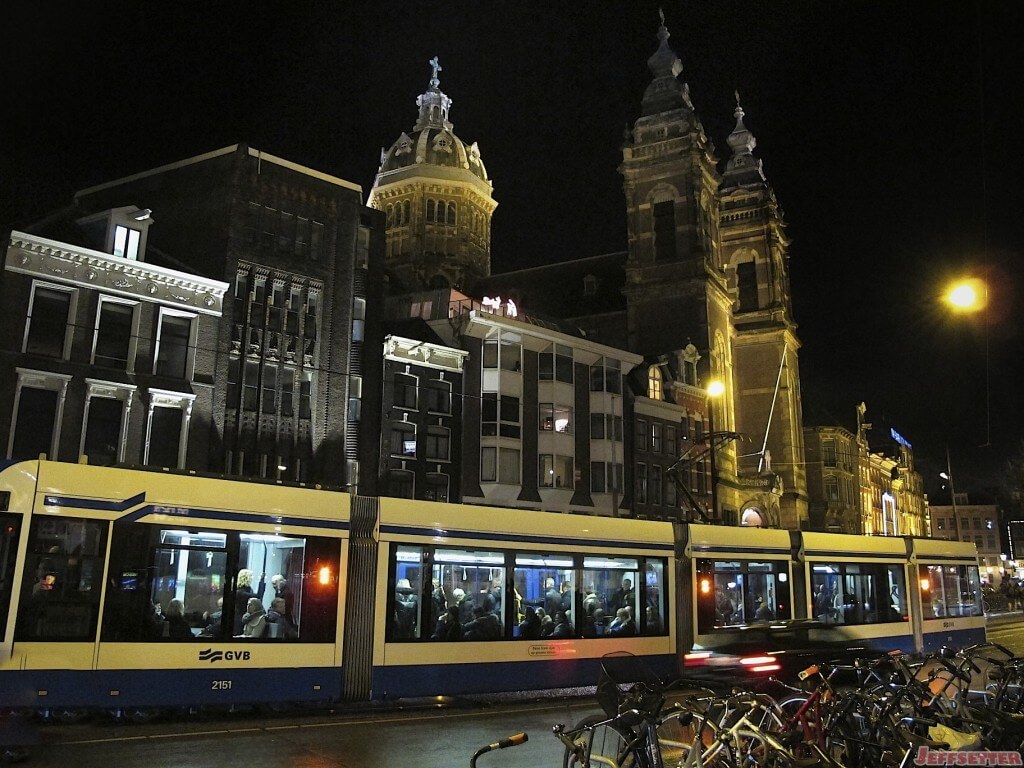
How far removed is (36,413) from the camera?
25438mm

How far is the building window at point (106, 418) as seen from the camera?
26.2m

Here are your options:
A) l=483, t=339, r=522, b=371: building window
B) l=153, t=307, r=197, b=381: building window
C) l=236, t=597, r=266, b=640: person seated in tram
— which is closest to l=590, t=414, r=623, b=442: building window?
l=483, t=339, r=522, b=371: building window

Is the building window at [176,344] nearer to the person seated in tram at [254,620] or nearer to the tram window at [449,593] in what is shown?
the tram window at [449,593]

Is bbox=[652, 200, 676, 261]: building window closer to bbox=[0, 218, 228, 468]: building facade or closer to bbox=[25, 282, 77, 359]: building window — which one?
bbox=[0, 218, 228, 468]: building facade

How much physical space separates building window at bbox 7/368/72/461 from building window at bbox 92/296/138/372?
1.40m

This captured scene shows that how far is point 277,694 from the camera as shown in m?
13.3

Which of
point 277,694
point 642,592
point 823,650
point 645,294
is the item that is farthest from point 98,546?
point 645,294

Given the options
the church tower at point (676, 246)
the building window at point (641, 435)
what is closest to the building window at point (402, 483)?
the building window at point (641, 435)

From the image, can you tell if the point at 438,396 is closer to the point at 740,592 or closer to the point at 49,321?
the point at 49,321

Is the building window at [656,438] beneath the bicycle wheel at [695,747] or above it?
above

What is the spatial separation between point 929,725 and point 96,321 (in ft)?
84.0

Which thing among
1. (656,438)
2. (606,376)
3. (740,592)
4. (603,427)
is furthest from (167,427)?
(656,438)

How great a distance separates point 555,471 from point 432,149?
42.1 metres

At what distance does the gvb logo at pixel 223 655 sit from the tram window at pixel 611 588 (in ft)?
21.9
